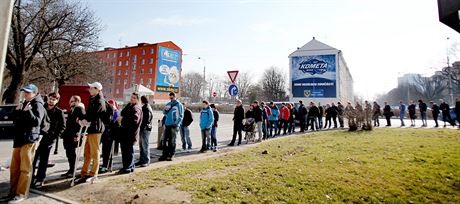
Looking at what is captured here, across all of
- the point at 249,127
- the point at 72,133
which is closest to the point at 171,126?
the point at 72,133

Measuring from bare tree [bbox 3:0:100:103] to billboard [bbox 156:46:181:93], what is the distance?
37192 mm

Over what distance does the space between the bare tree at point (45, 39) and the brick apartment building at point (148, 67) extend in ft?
109

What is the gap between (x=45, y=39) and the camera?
62.2 ft

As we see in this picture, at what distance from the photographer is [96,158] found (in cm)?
523

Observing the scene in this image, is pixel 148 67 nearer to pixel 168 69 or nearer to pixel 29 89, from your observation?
pixel 168 69

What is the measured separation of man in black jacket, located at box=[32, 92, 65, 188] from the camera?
4918 mm

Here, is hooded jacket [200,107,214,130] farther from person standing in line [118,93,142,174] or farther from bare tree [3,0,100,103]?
bare tree [3,0,100,103]

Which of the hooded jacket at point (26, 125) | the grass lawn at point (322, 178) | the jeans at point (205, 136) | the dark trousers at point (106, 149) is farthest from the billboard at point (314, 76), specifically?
the hooded jacket at point (26, 125)

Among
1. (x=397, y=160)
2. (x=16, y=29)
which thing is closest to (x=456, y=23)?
(x=397, y=160)

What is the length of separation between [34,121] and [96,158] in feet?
4.52

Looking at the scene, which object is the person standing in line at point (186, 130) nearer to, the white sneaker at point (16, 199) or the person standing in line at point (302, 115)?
the white sneaker at point (16, 199)

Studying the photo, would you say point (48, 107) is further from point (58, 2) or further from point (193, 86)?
point (193, 86)


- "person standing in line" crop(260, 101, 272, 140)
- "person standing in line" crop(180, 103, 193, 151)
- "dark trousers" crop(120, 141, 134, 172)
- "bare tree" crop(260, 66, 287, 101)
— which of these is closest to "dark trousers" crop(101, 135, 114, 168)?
"dark trousers" crop(120, 141, 134, 172)

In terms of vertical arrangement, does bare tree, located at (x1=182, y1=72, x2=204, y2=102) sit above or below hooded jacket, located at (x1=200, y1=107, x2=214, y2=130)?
above
